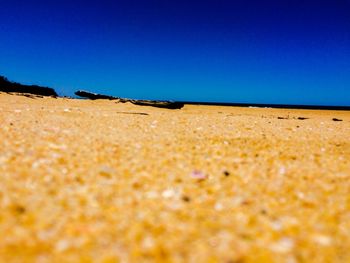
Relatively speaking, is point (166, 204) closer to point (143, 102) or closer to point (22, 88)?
point (143, 102)

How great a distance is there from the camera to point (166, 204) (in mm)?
2607

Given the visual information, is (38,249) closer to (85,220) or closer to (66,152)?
(85,220)

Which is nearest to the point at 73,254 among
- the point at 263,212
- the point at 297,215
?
the point at 263,212

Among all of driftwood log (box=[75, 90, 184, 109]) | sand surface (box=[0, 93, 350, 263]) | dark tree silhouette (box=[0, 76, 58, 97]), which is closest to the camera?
sand surface (box=[0, 93, 350, 263])

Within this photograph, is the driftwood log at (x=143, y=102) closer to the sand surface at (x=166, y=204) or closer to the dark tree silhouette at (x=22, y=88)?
the dark tree silhouette at (x=22, y=88)

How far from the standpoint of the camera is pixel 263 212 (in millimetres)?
2543

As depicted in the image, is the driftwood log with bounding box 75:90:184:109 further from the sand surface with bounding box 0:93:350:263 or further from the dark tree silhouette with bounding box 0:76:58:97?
the sand surface with bounding box 0:93:350:263

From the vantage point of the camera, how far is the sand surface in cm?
193

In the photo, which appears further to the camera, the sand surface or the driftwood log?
the driftwood log

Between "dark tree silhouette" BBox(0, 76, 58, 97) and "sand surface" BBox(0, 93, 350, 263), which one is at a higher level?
"dark tree silhouette" BBox(0, 76, 58, 97)

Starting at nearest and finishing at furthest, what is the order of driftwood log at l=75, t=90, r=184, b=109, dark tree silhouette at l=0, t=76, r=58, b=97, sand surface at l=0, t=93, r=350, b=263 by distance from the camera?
sand surface at l=0, t=93, r=350, b=263, driftwood log at l=75, t=90, r=184, b=109, dark tree silhouette at l=0, t=76, r=58, b=97

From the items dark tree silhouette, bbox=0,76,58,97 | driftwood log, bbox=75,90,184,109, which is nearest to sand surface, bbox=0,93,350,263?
driftwood log, bbox=75,90,184,109

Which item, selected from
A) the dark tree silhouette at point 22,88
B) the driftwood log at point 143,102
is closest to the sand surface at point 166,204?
the driftwood log at point 143,102

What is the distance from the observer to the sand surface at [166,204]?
1933 mm
